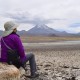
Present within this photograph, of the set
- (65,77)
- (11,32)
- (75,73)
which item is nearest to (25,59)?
(11,32)

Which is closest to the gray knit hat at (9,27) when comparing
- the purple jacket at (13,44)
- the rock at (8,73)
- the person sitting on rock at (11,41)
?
the person sitting on rock at (11,41)

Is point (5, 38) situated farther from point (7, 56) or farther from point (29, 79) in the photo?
point (29, 79)

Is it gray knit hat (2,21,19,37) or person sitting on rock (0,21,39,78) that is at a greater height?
gray knit hat (2,21,19,37)

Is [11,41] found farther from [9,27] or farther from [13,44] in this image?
[9,27]

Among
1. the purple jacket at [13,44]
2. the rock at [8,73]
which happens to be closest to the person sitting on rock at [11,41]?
the purple jacket at [13,44]

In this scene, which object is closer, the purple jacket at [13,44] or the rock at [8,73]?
the rock at [8,73]

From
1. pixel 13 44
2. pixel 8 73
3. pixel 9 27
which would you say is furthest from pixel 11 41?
pixel 8 73

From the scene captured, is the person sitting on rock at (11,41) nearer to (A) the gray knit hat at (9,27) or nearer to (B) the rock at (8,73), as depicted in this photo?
(A) the gray knit hat at (9,27)

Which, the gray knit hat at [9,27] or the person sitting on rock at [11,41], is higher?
the gray knit hat at [9,27]

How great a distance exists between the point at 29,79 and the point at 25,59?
768mm

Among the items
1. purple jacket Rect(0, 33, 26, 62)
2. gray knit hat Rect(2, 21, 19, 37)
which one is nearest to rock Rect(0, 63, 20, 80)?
purple jacket Rect(0, 33, 26, 62)

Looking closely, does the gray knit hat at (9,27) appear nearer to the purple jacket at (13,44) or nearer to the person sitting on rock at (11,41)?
the person sitting on rock at (11,41)

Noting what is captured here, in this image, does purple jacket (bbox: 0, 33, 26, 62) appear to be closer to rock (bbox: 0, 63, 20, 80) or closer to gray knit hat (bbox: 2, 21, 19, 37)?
gray knit hat (bbox: 2, 21, 19, 37)

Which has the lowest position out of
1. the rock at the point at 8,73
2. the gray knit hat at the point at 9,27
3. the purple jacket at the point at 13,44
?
the rock at the point at 8,73
